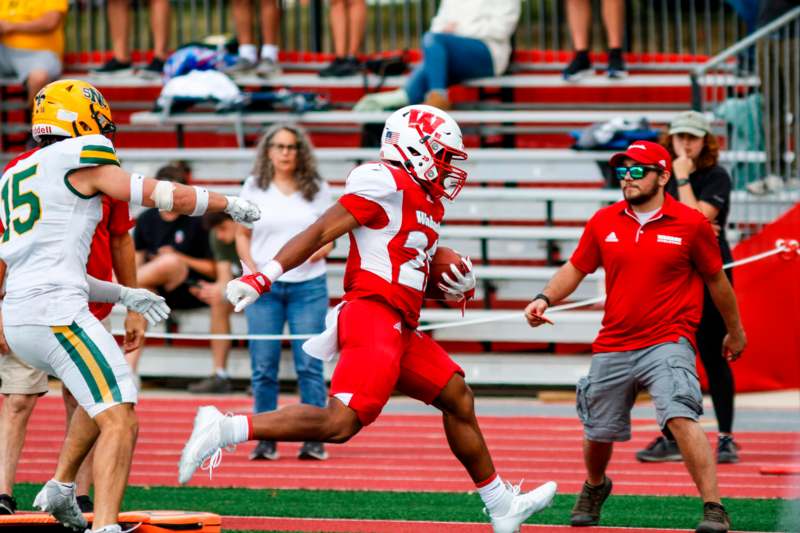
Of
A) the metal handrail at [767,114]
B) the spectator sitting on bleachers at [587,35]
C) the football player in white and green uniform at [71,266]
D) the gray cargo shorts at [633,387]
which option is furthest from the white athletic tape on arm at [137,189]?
the spectator sitting on bleachers at [587,35]

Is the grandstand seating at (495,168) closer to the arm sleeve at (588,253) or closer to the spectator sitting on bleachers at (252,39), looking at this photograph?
the spectator sitting on bleachers at (252,39)

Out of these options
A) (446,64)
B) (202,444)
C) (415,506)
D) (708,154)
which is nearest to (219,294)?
(446,64)

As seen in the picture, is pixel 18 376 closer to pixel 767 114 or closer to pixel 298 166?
pixel 298 166

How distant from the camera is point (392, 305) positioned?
620cm

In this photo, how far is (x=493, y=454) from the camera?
9.20 meters

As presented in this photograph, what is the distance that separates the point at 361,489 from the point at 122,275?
80.0 inches

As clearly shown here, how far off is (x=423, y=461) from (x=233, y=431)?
3.30 metres

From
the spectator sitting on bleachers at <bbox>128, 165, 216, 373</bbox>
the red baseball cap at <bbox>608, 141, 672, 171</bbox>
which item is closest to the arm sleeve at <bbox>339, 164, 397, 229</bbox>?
the red baseball cap at <bbox>608, 141, 672, 171</bbox>

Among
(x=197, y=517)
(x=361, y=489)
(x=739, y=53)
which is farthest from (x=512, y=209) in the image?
(x=197, y=517)

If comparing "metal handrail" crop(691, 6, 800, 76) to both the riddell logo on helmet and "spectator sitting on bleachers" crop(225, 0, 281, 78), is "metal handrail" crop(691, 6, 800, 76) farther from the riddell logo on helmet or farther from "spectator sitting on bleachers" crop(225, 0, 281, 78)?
the riddell logo on helmet

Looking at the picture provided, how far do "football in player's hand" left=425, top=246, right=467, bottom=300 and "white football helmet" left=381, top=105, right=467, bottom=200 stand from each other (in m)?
0.31

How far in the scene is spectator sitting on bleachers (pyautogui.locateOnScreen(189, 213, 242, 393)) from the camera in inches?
458

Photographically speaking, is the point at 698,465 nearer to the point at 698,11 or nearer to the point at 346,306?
the point at 346,306

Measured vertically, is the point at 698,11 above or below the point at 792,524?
above
